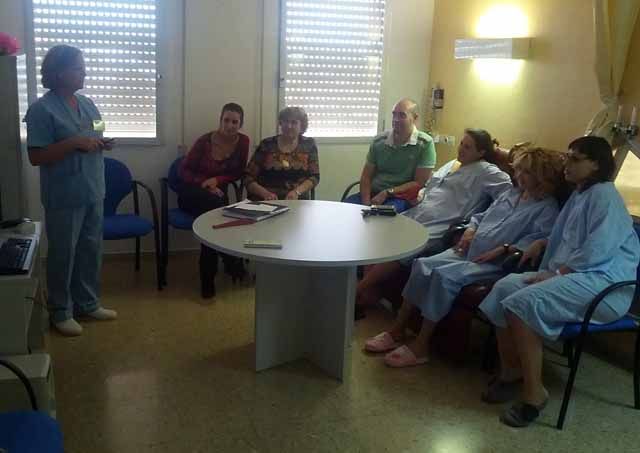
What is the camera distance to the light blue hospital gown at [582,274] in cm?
254

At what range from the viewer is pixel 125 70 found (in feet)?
14.0

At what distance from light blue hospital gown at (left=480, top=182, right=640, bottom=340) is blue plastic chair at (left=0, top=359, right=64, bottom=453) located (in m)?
1.77

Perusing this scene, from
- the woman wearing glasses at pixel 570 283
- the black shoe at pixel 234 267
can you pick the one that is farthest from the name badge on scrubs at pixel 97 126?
the woman wearing glasses at pixel 570 283

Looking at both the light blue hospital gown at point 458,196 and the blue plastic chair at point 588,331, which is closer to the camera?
the blue plastic chair at point 588,331

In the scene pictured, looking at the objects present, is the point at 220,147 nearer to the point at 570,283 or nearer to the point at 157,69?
the point at 157,69

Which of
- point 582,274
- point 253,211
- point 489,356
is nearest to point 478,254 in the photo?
point 489,356

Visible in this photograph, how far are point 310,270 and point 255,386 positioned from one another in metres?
0.58

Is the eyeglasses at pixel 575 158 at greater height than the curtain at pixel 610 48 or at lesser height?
lesser

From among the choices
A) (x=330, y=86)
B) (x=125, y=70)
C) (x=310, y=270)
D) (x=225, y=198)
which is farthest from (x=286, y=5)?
(x=310, y=270)

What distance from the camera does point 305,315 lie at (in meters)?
3.02

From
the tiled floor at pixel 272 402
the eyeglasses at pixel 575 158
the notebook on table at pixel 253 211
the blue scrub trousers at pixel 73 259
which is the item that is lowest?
the tiled floor at pixel 272 402

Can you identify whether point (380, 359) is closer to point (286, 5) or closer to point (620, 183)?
point (620, 183)

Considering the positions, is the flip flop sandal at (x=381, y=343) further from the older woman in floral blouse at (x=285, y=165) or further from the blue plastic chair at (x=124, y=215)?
the blue plastic chair at (x=124, y=215)

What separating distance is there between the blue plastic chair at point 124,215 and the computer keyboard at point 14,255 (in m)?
1.30
